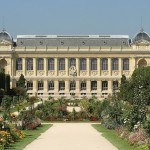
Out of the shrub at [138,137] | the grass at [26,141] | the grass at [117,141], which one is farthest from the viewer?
the shrub at [138,137]

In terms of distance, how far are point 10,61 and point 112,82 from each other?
13107 millimetres

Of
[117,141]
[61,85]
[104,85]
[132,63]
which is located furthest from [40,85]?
[117,141]

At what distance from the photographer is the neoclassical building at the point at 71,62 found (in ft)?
273

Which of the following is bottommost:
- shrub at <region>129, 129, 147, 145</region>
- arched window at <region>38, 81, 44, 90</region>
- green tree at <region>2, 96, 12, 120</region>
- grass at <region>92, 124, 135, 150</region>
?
grass at <region>92, 124, 135, 150</region>

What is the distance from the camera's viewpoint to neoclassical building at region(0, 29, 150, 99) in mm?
83125

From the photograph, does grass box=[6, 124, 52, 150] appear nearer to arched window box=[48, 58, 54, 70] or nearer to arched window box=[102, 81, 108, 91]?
arched window box=[102, 81, 108, 91]

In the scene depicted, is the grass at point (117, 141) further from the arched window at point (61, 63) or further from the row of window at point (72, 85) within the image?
the arched window at point (61, 63)

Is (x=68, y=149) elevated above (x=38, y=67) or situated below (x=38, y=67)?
below

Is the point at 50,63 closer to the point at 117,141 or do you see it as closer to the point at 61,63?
the point at 61,63

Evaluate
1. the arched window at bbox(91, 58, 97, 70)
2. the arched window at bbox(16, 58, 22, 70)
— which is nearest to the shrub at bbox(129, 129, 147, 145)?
the arched window at bbox(91, 58, 97, 70)

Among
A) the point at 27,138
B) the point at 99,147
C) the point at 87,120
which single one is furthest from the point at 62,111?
the point at 99,147

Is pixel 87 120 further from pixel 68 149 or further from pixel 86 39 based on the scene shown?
pixel 86 39

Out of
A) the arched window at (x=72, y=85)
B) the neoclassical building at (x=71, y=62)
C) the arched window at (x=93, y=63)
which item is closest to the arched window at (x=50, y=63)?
the neoclassical building at (x=71, y=62)

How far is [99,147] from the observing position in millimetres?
19344
